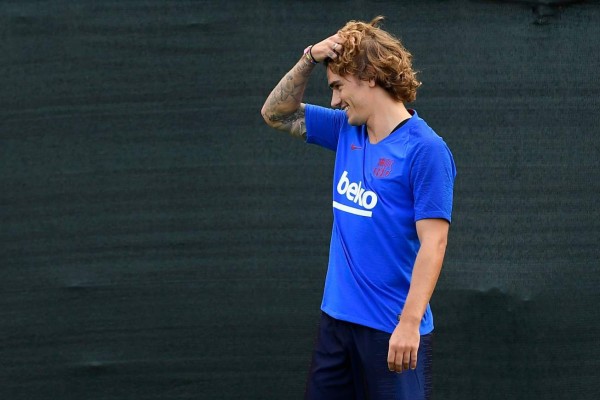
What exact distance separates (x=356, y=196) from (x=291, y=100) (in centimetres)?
49

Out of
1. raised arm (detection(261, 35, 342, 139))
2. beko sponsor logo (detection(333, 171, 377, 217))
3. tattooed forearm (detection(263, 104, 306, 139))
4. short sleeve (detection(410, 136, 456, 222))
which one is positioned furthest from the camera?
tattooed forearm (detection(263, 104, 306, 139))

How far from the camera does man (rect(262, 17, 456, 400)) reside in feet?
9.63

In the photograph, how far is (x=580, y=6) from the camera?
4047 mm

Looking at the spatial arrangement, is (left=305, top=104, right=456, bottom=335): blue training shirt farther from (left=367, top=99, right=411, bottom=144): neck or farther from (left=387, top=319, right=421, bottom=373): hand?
(left=387, top=319, right=421, bottom=373): hand

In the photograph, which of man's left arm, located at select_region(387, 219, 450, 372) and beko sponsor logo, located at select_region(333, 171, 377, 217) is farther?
beko sponsor logo, located at select_region(333, 171, 377, 217)

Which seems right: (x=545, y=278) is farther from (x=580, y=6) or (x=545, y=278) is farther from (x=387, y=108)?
(x=387, y=108)

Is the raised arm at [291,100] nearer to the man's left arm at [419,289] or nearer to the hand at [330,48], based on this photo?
the hand at [330,48]

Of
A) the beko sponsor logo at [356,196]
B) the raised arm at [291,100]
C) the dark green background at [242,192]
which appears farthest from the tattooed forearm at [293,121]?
the dark green background at [242,192]

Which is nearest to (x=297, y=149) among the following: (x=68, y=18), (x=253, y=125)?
(x=253, y=125)

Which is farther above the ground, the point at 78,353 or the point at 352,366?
the point at 352,366

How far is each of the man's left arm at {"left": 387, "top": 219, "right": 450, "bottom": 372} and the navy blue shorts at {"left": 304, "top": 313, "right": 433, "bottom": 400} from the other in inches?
6.1

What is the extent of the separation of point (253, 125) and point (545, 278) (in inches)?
52.2

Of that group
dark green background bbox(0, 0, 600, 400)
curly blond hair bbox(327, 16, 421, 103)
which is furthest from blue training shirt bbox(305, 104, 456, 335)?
dark green background bbox(0, 0, 600, 400)

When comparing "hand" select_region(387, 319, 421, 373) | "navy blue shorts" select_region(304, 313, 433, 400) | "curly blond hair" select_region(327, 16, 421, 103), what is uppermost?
"curly blond hair" select_region(327, 16, 421, 103)
